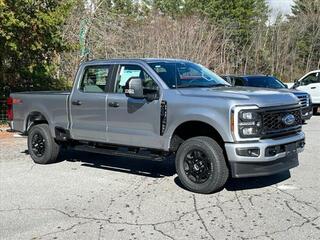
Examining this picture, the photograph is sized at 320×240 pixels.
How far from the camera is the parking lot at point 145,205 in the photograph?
5.41 meters

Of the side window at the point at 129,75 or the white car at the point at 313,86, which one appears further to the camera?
the white car at the point at 313,86

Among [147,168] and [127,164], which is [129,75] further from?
[127,164]

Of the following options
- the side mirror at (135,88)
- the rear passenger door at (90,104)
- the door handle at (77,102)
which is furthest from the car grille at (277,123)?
the door handle at (77,102)

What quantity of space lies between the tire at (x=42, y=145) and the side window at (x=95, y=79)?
1.24 meters

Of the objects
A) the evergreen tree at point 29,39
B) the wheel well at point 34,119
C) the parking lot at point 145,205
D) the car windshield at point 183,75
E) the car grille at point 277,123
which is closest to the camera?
the parking lot at point 145,205

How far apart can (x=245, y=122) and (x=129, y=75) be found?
7.88ft

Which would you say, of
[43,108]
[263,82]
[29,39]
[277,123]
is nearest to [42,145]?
[43,108]

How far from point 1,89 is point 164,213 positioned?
12151 mm

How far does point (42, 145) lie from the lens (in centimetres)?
938

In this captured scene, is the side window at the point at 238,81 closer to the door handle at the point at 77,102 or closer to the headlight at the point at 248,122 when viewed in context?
the door handle at the point at 77,102

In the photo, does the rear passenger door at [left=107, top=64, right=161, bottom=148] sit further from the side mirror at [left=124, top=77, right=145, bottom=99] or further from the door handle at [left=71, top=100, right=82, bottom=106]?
the door handle at [left=71, top=100, right=82, bottom=106]

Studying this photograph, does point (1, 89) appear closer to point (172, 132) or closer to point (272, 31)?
point (172, 132)

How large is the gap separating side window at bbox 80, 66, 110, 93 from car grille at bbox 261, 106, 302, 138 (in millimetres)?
2939

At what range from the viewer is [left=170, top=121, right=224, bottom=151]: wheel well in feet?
23.3
